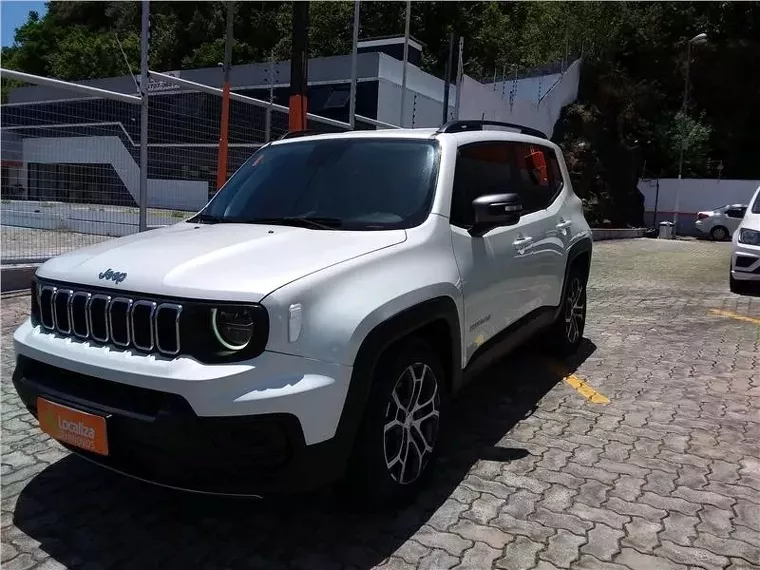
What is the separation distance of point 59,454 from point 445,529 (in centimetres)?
219

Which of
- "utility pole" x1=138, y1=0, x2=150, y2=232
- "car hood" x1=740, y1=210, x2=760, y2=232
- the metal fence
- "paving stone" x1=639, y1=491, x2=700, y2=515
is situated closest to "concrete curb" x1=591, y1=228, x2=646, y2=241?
"car hood" x1=740, y1=210, x2=760, y2=232

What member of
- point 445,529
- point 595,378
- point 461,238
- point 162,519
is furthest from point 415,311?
point 595,378

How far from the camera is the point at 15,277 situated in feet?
23.9

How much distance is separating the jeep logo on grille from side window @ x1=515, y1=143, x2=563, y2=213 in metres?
2.73

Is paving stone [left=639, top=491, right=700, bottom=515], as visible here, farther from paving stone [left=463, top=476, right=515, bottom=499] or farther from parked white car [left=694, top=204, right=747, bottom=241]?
parked white car [left=694, top=204, right=747, bottom=241]

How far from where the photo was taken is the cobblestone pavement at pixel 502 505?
8.80 feet

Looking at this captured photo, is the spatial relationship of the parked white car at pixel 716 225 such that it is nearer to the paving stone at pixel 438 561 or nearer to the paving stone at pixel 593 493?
the paving stone at pixel 593 493

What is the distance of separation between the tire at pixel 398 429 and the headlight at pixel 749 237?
24.4 feet

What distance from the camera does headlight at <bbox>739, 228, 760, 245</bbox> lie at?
8.87 meters

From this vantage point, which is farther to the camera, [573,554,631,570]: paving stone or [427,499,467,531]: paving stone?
[427,499,467,531]: paving stone

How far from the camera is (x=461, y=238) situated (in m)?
3.44

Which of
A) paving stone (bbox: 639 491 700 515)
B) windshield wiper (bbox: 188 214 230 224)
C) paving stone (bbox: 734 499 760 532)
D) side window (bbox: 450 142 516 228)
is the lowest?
paving stone (bbox: 639 491 700 515)

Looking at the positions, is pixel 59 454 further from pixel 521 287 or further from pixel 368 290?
pixel 521 287

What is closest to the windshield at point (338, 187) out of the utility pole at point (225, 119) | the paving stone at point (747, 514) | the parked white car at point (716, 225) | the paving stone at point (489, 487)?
the paving stone at point (489, 487)
